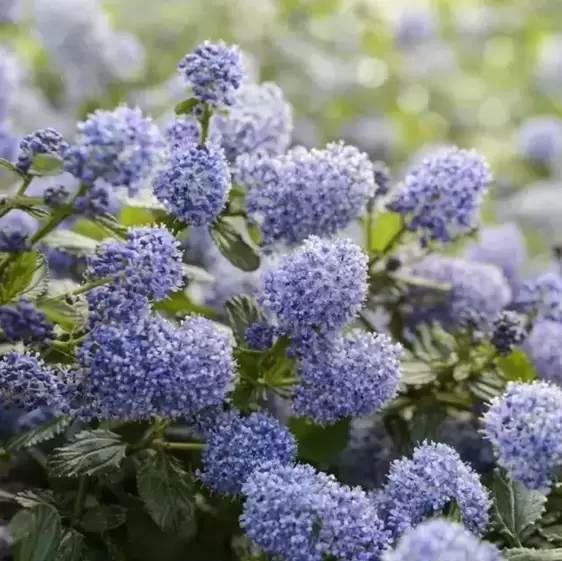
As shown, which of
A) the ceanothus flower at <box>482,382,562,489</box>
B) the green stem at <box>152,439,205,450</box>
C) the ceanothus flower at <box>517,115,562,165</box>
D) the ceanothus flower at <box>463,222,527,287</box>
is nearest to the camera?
the ceanothus flower at <box>482,382,562,489</box>

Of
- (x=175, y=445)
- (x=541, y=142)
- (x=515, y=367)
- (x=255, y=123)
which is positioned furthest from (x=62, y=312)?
(x=541, y=142)

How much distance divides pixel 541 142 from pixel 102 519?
3.24ft

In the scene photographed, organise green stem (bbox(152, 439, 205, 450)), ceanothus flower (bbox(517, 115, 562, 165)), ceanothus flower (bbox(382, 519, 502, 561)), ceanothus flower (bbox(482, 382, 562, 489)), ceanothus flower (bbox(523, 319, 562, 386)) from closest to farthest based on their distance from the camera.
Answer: ceanothus flower (bbox(382, 519, 502, 561)), ceanothus flower (bbox(482, 382, 562, 489)), green stem (bbox(152, 439, 205, 450)), ceanothus flower (bbox(523, 319, 562, 386)), ceanothus flower (bbox(517, 115, 562, 165))

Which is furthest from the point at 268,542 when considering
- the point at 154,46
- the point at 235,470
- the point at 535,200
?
the point at 154,46

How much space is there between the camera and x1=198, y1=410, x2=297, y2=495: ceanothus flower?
62 centimetres

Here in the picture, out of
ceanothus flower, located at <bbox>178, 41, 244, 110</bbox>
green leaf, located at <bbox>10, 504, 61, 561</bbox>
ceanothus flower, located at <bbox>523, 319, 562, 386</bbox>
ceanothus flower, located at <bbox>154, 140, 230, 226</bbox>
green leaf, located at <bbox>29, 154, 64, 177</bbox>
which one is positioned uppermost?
ceanothus flower, located at <bbox>523, 319, 562, 386</bbox>

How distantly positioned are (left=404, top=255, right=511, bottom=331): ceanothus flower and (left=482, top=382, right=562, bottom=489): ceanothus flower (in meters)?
0.26

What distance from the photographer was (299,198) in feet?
2.27

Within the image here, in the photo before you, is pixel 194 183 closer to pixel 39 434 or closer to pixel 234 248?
pixel 234 248

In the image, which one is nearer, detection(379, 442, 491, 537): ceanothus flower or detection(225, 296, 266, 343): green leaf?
detection(379, 442, 491, 537): ceanothus flower

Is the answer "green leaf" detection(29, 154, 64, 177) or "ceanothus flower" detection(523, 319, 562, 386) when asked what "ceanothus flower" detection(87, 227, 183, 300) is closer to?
"green leaf" detection(29, 154, 64, 177)

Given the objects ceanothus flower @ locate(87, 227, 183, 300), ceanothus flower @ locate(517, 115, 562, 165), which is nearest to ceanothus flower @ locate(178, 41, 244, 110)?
ceanothus flower @ locate(87, 227, 183, 300)

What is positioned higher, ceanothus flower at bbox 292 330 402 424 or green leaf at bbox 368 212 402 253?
green leaf at bbox 368 212 402 253

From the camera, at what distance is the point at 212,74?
647 millimetres
